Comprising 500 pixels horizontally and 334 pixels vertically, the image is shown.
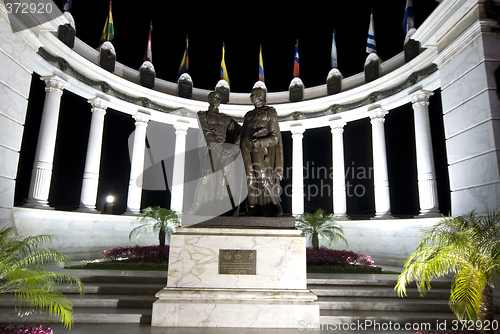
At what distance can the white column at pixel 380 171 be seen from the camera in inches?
1184

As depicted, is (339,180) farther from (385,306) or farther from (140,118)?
(140,118)

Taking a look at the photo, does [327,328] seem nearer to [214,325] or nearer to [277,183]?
[214,325]

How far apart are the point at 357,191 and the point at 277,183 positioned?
1258 inches

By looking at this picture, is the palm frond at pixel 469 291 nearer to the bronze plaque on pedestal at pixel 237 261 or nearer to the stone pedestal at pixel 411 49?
the bronze plaque on pedestal at pixel 237 261

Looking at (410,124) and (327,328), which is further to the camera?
(410,124)

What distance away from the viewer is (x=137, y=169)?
109 feet

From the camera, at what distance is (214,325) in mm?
9500

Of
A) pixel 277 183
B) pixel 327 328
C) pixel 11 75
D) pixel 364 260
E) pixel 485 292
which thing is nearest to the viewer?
pixel 485 292

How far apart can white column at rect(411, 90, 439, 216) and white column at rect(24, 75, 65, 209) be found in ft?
100

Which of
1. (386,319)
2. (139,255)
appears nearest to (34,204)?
(139,255)

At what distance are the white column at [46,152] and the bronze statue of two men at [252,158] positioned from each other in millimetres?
19669

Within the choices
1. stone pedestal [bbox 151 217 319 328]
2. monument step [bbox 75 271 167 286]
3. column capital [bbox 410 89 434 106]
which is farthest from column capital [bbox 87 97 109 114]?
column capital [bbox 410 89 434 106]

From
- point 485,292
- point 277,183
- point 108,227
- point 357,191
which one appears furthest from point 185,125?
point 485,292

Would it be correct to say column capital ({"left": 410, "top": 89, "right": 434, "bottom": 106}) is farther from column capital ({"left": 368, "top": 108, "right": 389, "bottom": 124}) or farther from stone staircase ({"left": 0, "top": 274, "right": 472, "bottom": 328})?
stone staircase ({"left": 0, "top": 274, "right": 472, "bottom": 328})
